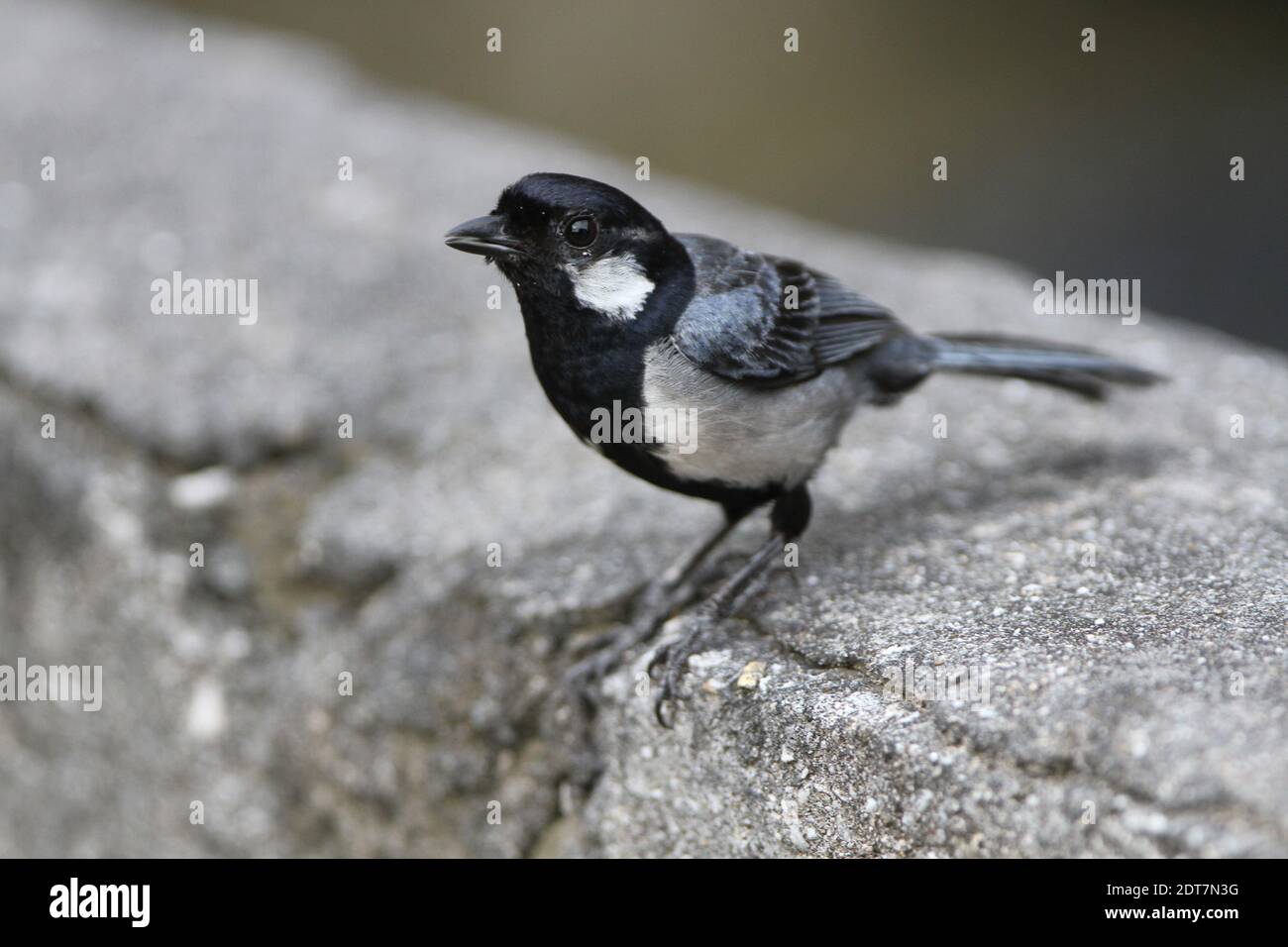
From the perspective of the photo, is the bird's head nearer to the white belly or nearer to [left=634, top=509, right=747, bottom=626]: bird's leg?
the white belly

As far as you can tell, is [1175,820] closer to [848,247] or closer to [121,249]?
[848,247]
